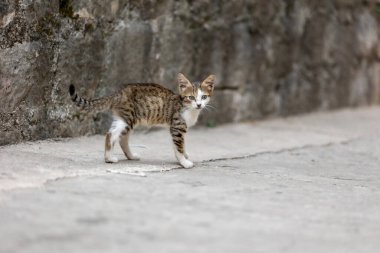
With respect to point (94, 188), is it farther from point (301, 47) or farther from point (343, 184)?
point (301, 47)

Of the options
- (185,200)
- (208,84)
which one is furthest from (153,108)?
(185,200)

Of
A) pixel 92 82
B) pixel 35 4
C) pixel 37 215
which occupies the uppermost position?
pixel 35 4

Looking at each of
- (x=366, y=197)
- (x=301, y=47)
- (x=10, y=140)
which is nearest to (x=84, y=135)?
(x=10, y=140)

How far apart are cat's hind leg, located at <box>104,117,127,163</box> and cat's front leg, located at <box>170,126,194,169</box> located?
45 centimetres

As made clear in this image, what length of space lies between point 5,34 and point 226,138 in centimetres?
331

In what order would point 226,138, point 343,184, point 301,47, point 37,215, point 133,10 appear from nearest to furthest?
1. point 37,215
2. point 343,184
3. point 133,10
4. point 226,138
5. point 301,47

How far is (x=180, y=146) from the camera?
5.96m

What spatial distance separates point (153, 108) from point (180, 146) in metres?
0.41

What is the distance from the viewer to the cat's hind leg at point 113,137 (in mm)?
5750

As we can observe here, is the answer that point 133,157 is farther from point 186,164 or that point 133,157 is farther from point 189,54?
point 189,54

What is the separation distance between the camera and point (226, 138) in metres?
8.39

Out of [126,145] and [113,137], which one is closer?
[113,137]

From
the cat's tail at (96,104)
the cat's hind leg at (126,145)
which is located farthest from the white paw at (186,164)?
the cat's tail at (96,104)

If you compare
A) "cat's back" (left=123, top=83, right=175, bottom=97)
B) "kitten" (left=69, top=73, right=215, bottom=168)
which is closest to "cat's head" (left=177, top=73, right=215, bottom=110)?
"kitten" (left=69, top=73, right=215, bottom=168)
